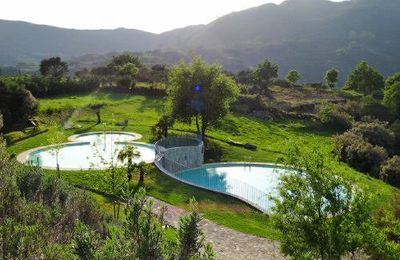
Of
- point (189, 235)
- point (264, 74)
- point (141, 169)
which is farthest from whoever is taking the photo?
point (264, 74)

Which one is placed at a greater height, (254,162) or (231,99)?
(231,99)

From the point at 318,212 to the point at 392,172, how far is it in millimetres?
36110

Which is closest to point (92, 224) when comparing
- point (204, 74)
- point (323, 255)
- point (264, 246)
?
point (323, 255)

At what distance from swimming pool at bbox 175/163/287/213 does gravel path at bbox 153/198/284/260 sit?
8.95 metres

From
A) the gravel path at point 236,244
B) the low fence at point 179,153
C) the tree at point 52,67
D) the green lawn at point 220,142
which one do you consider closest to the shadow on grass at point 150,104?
the green lawn at point 220,142

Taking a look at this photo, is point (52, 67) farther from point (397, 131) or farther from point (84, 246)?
point (84, 246)

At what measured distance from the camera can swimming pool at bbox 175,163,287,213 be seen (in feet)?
130

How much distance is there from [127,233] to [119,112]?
208 ft

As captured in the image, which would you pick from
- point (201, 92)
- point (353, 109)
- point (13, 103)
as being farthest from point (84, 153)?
point (353, 109)

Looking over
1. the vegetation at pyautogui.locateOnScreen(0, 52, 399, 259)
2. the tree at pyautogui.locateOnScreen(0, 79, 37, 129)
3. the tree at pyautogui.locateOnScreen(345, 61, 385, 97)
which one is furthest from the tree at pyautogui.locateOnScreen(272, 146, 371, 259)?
the tree at pyautogui.locateOnScreen(345, 61, 385, 97)

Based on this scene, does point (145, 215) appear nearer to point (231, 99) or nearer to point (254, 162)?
point (254, 162)

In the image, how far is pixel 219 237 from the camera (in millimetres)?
26797

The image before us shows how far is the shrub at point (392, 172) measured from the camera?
4994 centimetres

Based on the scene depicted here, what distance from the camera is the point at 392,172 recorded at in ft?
166
